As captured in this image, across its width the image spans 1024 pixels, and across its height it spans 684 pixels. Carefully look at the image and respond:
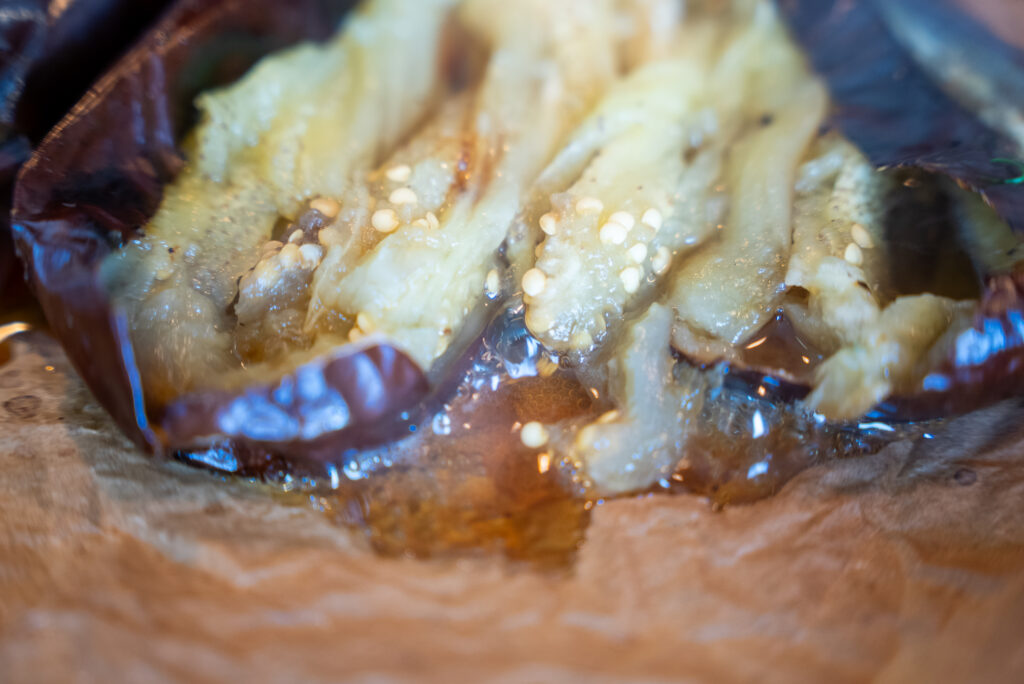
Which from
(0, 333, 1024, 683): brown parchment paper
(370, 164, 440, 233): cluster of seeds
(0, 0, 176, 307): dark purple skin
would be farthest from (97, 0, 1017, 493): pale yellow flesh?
(0, 0, 176, 307): dark purple skin

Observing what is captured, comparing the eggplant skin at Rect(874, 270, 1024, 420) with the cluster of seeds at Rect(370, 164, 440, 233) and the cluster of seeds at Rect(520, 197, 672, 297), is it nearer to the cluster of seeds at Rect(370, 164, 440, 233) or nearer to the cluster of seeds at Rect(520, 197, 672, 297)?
the cluster of seeds at Rect(520, 197, 672, 297)

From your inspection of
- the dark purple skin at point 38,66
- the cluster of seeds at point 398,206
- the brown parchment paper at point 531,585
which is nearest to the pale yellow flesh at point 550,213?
the cluster of seeds at point 398,206

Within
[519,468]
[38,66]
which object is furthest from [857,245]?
[38,66]

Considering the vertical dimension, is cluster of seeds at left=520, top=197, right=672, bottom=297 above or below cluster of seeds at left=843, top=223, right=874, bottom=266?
above

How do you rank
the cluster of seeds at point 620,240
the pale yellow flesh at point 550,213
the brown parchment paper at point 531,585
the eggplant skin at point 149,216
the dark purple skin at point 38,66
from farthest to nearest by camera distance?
the dark purple skin at point 38,66 < the cluster of seeds at point 620,240 < the pale yellow flesh at point 550,213 < the eggplant skin at point 149,216 < the brown parchment paper at point 531,585

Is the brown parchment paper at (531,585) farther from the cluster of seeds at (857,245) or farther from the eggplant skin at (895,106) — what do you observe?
the eggplant skin at (895,106)

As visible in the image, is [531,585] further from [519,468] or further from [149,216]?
[149,216]

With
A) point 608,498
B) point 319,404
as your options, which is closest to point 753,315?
point 608,498
